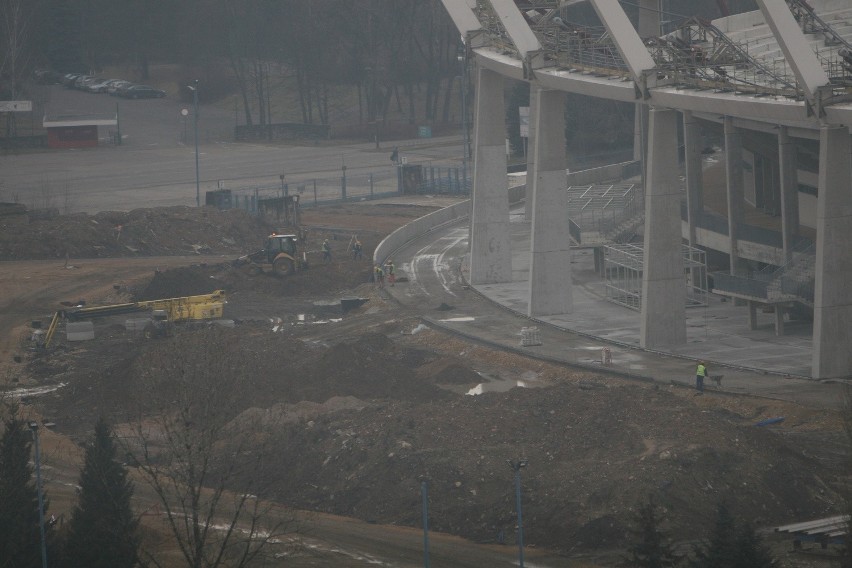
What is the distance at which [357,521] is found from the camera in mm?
27547

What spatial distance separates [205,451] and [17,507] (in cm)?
359

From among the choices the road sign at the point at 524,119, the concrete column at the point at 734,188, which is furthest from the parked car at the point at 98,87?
the concrete column at the point at 734,188

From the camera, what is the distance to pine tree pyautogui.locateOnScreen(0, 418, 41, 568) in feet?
72.7

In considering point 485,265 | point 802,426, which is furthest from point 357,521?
point 485,265

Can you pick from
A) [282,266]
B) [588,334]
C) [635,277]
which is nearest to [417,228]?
[282,266]

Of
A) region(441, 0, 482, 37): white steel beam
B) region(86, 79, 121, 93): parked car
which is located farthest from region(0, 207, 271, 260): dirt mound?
region(86, 79, 121, 93): parked car

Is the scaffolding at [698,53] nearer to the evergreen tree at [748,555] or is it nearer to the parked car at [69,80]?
the evergreen tree at [748,555]

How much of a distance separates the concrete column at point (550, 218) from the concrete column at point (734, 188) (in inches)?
240

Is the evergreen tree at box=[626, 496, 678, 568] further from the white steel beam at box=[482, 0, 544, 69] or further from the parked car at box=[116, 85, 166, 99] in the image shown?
the parked car at box=[116, 85, 166, 99]

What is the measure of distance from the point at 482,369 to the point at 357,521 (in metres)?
13.5

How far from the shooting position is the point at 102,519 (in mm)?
22609

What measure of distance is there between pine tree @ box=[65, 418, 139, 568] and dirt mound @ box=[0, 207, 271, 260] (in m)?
40.4

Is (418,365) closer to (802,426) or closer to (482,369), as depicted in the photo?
(482,369)

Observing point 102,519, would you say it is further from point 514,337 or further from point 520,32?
point 520,32
